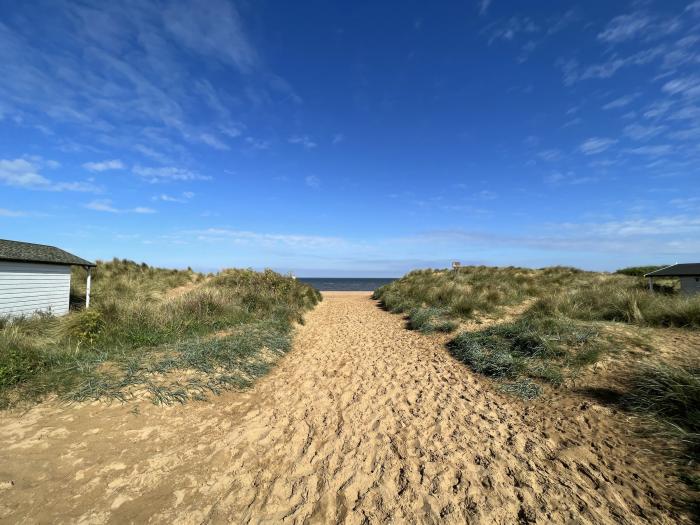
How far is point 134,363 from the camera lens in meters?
6.40

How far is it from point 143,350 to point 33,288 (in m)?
8.46

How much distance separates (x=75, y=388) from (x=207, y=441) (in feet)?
9.25

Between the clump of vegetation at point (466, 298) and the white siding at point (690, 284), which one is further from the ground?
the white siding at point (690, 284)

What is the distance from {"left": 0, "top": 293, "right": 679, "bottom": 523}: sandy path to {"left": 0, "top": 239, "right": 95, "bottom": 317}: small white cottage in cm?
966

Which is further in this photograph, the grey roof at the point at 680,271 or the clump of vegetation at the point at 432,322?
the grey roof at the point at 680,271

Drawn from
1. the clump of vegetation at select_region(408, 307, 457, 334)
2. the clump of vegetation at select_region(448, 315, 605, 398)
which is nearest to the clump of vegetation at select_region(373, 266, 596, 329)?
the clump of vegetation at select_region(408, 307, 457, 334)

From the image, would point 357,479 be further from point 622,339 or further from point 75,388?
point 622,339

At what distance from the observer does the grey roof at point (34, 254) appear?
36.8ft

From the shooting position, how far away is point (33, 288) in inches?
466

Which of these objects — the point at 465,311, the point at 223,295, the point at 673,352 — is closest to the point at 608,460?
the point at 673,352

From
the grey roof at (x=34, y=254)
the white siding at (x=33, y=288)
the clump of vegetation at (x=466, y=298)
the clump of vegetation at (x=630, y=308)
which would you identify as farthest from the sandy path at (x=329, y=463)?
the grey roof at (x=34, y=254)

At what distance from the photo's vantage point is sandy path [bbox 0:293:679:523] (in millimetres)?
3129

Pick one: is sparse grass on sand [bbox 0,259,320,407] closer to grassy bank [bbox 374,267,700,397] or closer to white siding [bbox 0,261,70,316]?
white siding [bbox 0,261,70,316]

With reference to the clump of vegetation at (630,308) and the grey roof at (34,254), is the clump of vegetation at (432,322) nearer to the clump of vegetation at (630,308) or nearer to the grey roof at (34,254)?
the clump of vegetation at (630,308)
